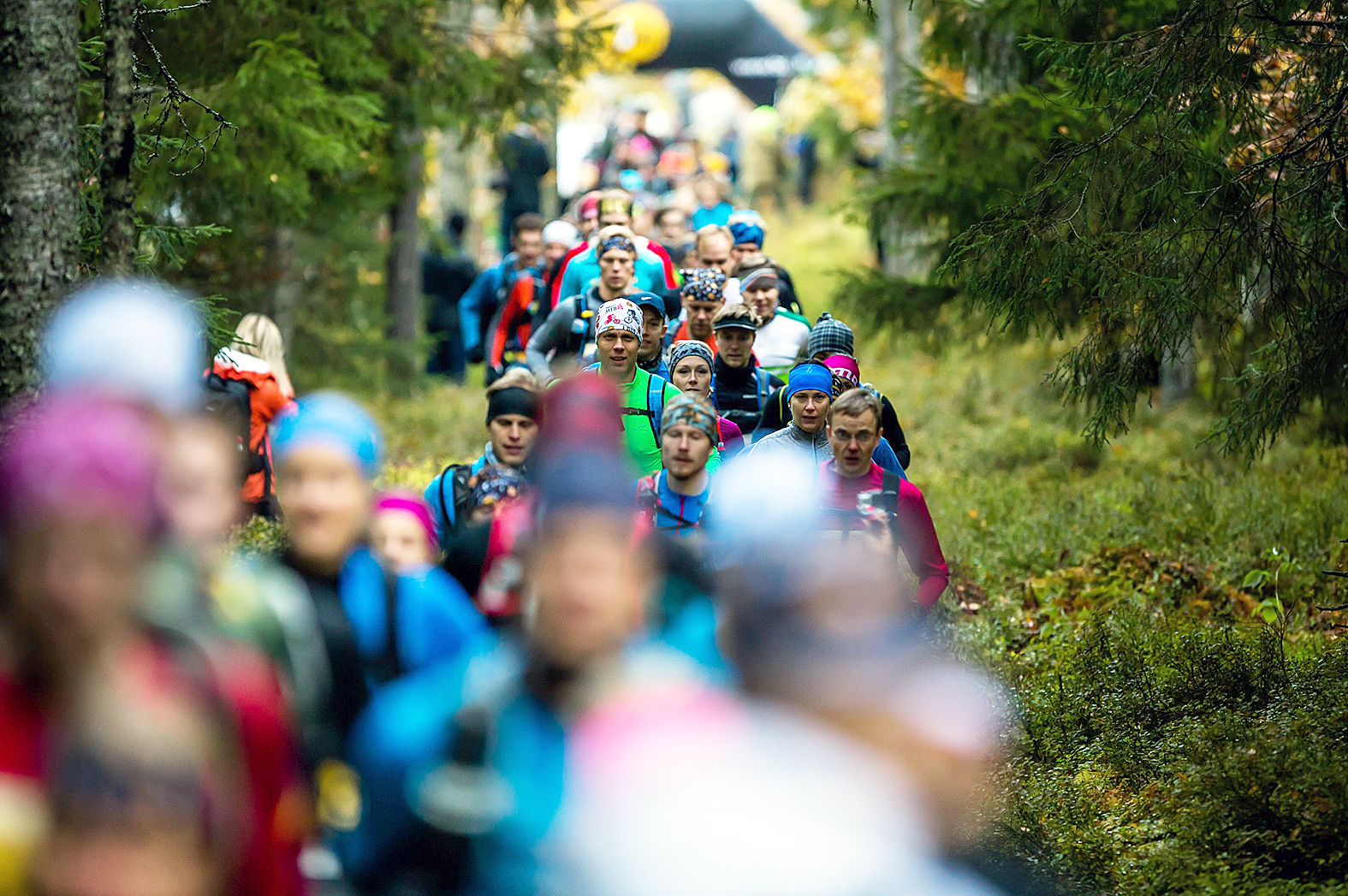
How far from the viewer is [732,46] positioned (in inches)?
1586

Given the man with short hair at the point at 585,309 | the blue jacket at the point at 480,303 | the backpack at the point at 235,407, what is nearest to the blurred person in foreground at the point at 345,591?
the backpack at the point at 235,407

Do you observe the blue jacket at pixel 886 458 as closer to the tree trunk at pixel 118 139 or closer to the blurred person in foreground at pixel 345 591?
the tree trunk at pixel 118 139

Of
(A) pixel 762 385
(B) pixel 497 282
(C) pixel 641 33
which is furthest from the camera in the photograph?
(C) pixel 641 33

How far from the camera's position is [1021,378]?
2045 cm

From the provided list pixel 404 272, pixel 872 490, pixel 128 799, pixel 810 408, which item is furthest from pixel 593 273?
pixel 404 272

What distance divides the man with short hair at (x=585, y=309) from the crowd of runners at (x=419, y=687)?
19.8ft

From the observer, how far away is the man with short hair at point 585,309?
1066cm

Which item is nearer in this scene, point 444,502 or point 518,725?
point 518,725

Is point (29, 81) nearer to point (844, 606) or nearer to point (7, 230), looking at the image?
point (7, 230)

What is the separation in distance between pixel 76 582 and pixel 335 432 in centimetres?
125

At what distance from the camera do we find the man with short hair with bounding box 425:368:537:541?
6207 millimetres

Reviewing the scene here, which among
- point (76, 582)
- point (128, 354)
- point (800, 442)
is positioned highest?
point (800, 442)

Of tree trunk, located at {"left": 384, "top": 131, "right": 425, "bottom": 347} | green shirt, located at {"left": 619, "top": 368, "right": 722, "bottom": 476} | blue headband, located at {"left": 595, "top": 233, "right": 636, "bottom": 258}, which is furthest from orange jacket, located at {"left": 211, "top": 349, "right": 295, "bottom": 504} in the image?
tree trunk, located at {"left": 384, "top": 131, "right": 425, "bottom": 347}

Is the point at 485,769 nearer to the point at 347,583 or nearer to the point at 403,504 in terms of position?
the point at 347,583
